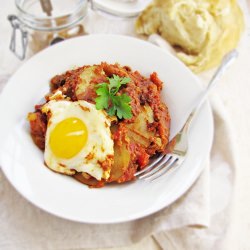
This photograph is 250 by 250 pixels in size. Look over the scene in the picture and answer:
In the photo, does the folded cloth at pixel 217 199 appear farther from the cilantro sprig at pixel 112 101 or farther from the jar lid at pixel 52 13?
the jar lid at pixel 52 13

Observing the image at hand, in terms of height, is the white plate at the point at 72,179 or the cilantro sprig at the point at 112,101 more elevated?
the cilantro sprig at the point at 112,101

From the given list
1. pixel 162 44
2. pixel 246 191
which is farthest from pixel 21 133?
pixel 246 191

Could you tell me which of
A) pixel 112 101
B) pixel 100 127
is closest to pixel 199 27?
pixel 112 101

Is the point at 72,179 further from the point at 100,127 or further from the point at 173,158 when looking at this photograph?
the point at 173,158

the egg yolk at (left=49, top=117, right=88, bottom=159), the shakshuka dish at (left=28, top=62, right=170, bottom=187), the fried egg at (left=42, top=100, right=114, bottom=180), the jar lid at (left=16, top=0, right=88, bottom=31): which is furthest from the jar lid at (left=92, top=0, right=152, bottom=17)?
the egg yolk at (left=49, top=117, right=88, bottom=159)

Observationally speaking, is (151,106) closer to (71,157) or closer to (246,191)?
(71,157)

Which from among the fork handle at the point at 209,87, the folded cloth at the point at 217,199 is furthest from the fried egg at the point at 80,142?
the folded cloth at the point at 217,199
